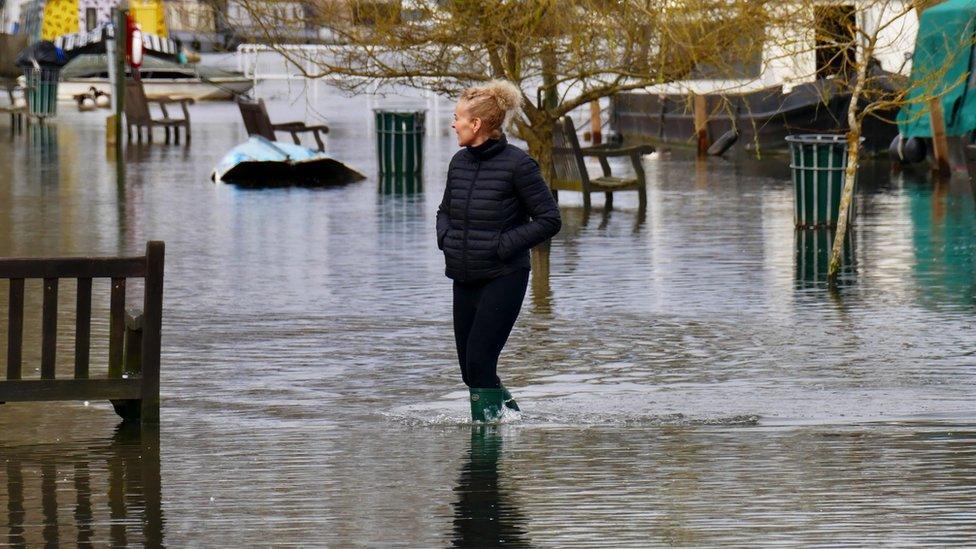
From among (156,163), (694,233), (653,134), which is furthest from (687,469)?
(653,134)

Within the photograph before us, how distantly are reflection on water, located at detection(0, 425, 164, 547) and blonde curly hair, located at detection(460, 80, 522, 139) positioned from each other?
6.30 feet

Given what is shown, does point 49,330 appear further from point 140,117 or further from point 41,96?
point 41,96

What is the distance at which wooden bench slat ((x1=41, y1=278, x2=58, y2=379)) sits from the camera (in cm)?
811

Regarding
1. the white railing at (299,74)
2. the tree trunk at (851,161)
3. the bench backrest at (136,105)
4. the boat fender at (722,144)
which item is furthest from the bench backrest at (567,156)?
the bench backrest at (136,105)

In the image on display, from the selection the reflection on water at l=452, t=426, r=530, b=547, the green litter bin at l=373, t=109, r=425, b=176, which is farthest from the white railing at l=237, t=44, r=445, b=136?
the reflection on water at l=452, t=426, r=530, b=547

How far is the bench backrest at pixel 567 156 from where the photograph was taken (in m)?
20.4

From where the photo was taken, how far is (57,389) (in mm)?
8102

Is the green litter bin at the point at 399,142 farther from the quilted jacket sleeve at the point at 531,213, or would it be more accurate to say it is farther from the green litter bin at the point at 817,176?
the quilted jacket sleeve at the point at 531,213

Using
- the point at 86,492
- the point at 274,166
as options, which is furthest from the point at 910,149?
the point at 86,492

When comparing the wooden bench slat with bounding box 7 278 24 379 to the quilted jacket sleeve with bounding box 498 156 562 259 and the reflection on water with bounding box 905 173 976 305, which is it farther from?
the reflection on water with bounding box 905 173 976 305

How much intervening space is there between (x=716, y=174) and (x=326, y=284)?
14.3 meters

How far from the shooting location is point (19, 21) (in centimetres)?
7550

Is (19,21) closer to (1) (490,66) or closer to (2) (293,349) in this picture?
(1) (490,66)

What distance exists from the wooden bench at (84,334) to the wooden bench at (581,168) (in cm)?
1243
